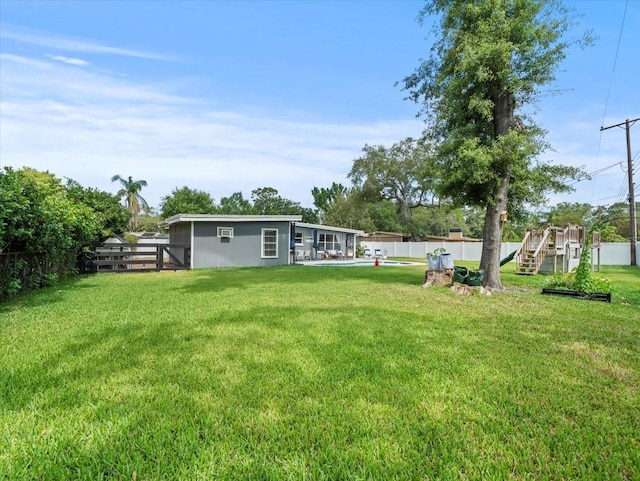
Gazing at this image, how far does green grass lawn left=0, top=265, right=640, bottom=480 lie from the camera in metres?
1.89

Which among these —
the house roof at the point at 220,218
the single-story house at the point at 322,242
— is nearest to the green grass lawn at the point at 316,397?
the house roof at the point at 220,218

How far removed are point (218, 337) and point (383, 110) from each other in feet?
45.9

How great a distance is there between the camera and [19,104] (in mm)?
10719

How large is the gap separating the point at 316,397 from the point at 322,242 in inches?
833

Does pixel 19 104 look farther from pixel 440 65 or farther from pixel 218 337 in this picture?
pixel 440 65

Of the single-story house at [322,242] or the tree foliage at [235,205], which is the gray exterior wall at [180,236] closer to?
A: the single-story house at [322,242]

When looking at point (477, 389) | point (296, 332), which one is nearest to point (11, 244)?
point (296, 332)

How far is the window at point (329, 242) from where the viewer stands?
2370cm

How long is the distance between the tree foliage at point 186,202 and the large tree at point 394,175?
18006 millimetres

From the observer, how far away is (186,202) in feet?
131

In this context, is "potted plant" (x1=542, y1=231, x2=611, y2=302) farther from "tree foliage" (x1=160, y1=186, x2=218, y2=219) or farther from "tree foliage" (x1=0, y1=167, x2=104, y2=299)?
"tree foliage" (x1=160, y1=186, x2=218, y2=219)

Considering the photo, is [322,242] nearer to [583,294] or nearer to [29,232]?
[583,294]

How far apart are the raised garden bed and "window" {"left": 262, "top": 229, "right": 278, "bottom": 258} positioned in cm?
1165

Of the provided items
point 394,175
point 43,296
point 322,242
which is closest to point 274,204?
point 394,175
